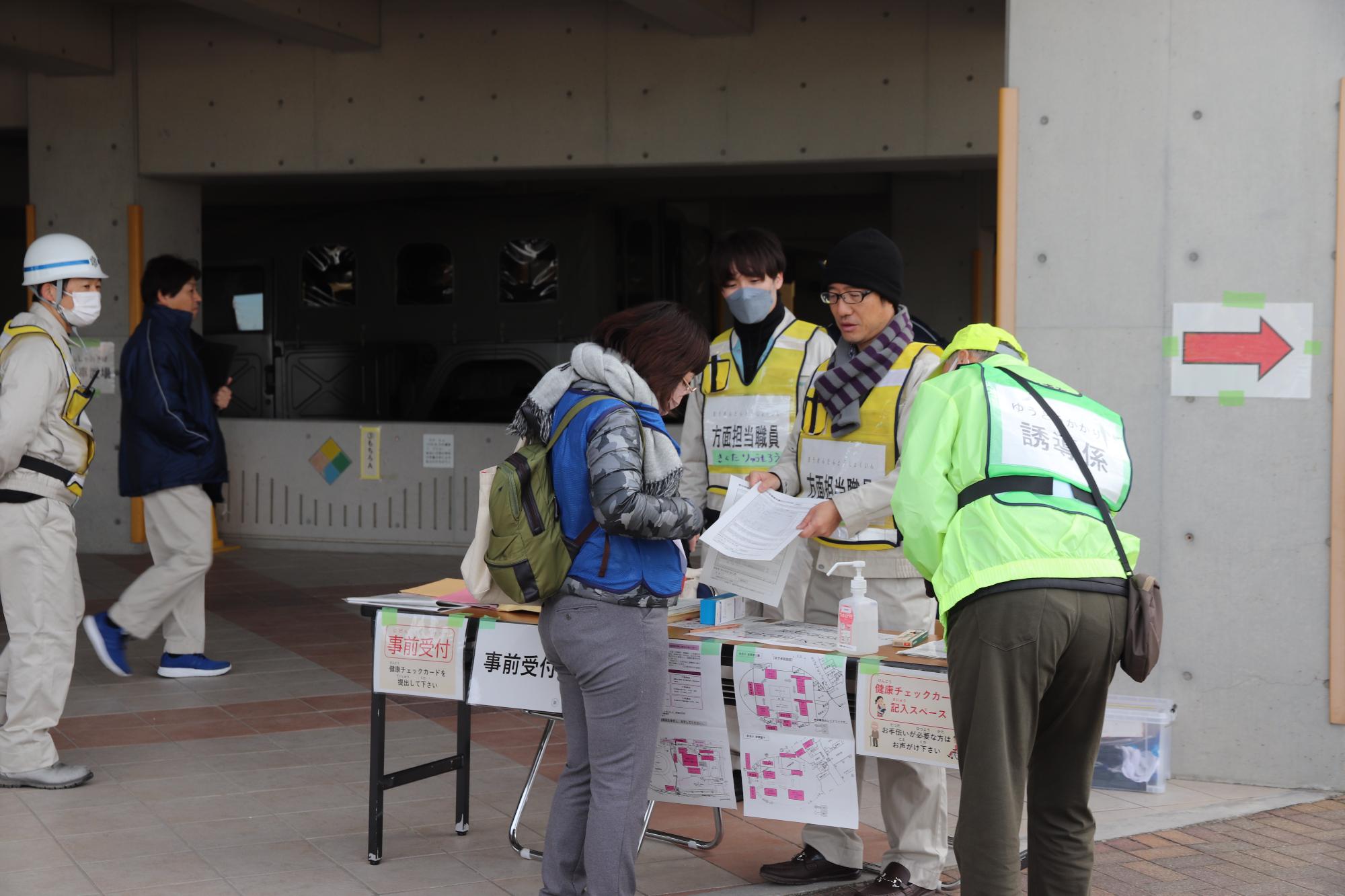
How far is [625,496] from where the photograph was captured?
10.5 feet

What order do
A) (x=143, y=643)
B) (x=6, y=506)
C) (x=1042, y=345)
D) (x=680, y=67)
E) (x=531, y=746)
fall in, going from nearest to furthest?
1. (x=6, y=506)
2. (x=1042, y=345)
3. (x=531, y=746)
4. (x=143, y=643)
5. (x=680, y=67)

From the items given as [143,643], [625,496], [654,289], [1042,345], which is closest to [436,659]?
[625,496]

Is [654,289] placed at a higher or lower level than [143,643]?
higher

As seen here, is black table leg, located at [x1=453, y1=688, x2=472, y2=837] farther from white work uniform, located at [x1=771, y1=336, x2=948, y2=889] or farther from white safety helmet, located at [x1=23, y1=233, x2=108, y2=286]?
white safety helmet, located at [x1=23, y1=233, x2=108, y2=286]

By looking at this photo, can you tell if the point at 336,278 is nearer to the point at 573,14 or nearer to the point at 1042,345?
the point at 573,14

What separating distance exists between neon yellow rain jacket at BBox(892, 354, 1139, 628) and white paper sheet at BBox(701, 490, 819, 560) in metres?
0.62

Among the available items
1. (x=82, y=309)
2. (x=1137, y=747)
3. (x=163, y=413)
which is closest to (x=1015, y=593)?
(x=1137, y=747)

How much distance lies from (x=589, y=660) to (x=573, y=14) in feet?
24.5

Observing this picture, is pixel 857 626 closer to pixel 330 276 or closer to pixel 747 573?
pixel 747 573

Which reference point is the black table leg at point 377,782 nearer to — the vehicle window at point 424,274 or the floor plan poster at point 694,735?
the floor plan poster at point 694,735

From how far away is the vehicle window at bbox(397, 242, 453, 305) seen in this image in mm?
11977

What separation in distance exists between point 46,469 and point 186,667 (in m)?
2.13

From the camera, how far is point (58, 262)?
16.7 feet

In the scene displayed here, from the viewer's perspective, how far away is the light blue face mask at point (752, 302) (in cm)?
463
